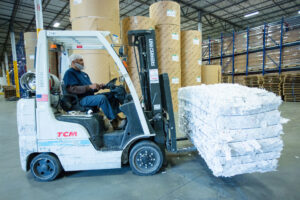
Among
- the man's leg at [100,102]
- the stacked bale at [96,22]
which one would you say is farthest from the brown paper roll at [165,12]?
the man's leg at [100,102]

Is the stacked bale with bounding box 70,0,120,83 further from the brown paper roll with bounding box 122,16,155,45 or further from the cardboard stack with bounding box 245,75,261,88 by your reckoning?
the cardboard stack with bounding box 245,75,261,88

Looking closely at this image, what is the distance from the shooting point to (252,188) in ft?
7.43

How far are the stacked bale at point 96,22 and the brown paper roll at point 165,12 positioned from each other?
1982mm

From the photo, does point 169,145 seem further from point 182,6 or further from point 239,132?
point 182,6

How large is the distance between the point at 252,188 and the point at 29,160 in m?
3.20

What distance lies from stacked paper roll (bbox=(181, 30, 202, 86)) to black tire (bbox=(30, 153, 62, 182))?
587cm

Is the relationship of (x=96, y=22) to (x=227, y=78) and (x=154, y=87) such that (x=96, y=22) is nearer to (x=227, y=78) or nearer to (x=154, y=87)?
(x=154, y=87)

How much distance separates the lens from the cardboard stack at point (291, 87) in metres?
9.62

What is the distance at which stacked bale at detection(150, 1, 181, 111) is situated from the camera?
609cm

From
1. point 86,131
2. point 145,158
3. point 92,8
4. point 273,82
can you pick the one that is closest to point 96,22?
point 92,8

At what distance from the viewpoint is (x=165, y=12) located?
239 inches

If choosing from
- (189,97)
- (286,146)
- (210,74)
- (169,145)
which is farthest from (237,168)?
(210,74)

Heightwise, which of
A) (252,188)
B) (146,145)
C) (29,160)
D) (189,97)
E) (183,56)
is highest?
(183,56)

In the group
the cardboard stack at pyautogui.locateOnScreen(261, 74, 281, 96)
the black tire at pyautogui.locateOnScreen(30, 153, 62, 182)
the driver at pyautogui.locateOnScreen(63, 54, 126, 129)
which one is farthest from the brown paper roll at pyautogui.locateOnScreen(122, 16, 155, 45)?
the cardboard stack at pyautogui.locateOnScreen(261, 74, 281, 96)
